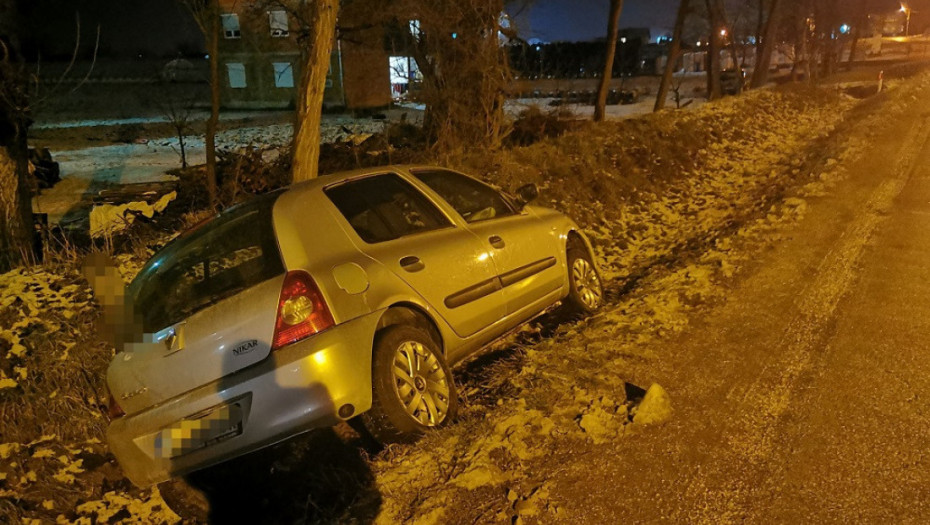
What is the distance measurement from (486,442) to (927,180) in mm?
9384

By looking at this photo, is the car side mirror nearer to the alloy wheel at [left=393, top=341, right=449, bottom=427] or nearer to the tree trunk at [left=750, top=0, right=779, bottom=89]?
the alloy wheel at [left=393, top=341, right=449, bottom=427]

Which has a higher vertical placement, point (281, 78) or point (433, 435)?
point (281, 78)

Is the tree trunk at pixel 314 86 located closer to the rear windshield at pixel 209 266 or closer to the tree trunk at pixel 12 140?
the tree trunk at pixel 12 140

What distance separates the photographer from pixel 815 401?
13.3 ft

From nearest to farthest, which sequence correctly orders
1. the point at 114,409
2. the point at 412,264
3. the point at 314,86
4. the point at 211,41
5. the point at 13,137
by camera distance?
the point at 114,409, the point at 412,264, the point at 13,137, the point at 314,86, the point at 211,41

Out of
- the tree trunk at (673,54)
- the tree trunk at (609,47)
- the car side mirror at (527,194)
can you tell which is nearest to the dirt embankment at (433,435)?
the car side mirror at (527,194)

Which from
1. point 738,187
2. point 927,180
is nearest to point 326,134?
point 738,187

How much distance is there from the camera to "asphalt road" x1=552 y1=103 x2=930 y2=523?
3221 millimetres

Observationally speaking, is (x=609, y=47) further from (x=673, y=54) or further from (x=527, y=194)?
(x=527, y=194)

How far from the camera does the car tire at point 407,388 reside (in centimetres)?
369

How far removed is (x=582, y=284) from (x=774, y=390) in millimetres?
2132

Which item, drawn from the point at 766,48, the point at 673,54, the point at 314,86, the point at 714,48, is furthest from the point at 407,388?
the point at 766,48

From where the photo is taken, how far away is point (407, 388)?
387cm

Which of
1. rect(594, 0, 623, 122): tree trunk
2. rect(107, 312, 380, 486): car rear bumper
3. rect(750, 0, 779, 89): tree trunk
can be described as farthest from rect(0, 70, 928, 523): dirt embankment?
rect(750, 0, 779, 89): tree trunk
